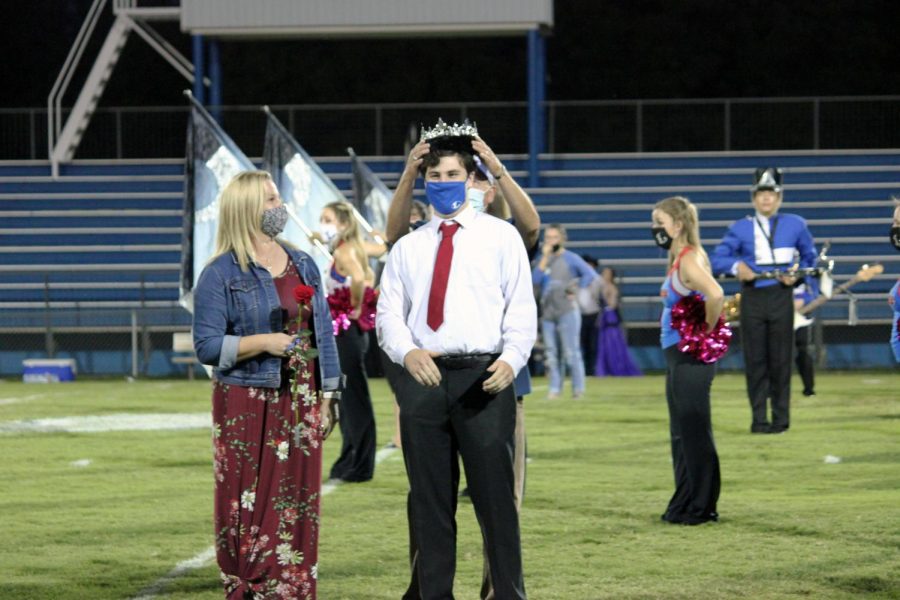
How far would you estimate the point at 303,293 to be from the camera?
22.2 feet

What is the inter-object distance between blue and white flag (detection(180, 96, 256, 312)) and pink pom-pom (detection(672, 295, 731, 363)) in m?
8.51

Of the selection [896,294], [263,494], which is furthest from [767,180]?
[263,494]

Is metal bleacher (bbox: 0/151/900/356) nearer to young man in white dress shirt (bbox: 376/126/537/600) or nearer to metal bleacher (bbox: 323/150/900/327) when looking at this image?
metal bleacher (bbox: 323/150/900/327)

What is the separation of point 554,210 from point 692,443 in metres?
20.5

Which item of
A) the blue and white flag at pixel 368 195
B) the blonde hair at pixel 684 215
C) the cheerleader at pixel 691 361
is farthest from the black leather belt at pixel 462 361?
the blue and white flag at pixel 368 195

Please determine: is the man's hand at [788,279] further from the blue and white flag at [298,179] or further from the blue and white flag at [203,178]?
the blue and white flag at [298,179]

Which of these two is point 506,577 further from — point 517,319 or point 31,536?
point 31,536

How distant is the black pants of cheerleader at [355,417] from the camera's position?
11.5 metres

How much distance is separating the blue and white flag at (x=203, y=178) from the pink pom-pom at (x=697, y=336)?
8511mm

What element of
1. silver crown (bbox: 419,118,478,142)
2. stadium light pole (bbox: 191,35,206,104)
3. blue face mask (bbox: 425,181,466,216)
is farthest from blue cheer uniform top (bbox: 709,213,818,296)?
stadium light pole (bbox: 191,35,206,104)

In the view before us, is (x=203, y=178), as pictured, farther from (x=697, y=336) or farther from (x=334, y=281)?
(x=697, y=336)

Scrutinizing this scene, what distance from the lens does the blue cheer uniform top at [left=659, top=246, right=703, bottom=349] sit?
9.57 m

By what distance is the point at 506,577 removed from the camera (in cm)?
629

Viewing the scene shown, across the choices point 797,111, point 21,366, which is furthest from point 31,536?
point 797,111
